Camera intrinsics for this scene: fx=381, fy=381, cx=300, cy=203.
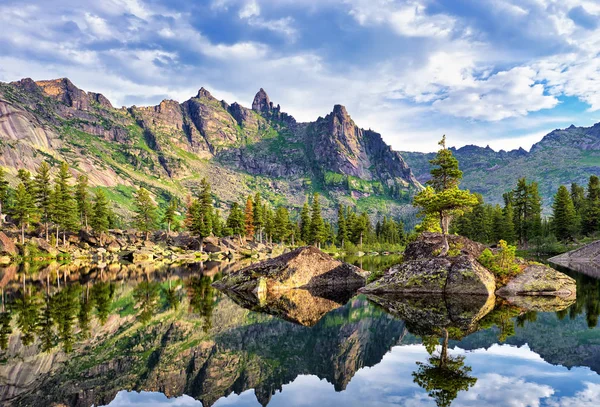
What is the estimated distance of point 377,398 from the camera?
346 inches

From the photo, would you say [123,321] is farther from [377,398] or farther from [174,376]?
[377,398]

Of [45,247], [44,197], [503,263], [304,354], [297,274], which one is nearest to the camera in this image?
[304,354]

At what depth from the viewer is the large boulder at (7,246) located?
207 feet

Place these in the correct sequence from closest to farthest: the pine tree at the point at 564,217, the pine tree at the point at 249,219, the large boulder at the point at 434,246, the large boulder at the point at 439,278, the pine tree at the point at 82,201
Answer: the large boulder at the point at 439,278
the large boulder at the point at 434,246
the pine tree at the point at 564,217
the pine tree at the point at 82,201
the pine tree at the point at 249,219

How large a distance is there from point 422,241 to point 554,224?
72.6 metres

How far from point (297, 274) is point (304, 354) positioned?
54.6ft

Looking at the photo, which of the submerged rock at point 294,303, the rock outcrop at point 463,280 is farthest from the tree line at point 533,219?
the submerged rock at point 294,303

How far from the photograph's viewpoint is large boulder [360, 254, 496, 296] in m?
24.0

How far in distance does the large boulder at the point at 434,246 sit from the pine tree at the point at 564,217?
219ft

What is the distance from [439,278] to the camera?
81.0ft

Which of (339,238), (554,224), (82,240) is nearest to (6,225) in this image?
(82,240)

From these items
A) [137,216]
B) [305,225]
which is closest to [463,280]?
[305,225]

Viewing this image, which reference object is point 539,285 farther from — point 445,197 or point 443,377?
point 443,377

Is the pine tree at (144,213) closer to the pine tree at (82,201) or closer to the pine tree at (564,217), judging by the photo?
the pine tree at (82,201)
